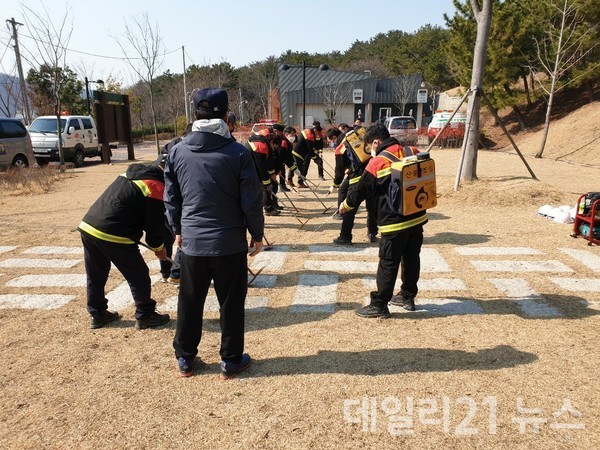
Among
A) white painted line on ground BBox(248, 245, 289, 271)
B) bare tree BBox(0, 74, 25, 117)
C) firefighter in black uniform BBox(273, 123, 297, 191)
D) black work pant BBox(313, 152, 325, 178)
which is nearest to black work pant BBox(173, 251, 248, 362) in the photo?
white painted line on ground BBox(248, 245, 289, 271)

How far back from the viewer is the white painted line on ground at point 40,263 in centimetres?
546

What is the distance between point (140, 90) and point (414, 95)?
24.8 metres

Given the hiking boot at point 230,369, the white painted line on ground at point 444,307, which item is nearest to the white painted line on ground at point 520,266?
the white painted line on ground at point 444,307

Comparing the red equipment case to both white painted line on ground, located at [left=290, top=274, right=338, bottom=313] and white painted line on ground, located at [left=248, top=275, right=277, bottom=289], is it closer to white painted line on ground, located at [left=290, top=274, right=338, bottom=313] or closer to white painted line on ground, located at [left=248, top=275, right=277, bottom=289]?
white painted line on ground, located at [left=290, top=274, right=338, bottom=313]

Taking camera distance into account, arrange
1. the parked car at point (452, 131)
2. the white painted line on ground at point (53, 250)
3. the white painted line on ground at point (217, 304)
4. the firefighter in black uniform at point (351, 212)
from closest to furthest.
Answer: the white painted line on ground at point (217, 304) < the white painted line on ground at point (53, 250) < the firefighter in black uniform at point (351, 212) < the parked car at point (452, 131)

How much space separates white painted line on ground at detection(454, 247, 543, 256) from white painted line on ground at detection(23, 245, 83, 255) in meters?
5.21

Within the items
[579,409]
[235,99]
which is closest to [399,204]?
[579,409]

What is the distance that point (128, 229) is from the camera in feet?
11.8

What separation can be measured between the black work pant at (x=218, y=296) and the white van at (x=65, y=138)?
15.2 m

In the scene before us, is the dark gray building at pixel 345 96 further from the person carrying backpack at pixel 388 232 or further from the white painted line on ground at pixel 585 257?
the person carrying backpack at pixel 388 232

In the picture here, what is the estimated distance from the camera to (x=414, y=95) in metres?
37.4

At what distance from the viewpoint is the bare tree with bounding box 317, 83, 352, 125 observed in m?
36.3

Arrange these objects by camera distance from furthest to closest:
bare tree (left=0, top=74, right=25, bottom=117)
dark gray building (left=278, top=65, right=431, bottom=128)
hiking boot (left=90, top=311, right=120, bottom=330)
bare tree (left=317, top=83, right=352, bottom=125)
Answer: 1. dark gray building (left=278, top=65, right=431, bottom=128)
2. bare tree (left=317, top=83, right=352, bottom=125)
3. bare tree (left=0, top=74, right=25, bottom=117)
4. hiking boot (left=90, top=311, right=120, bottom=330)

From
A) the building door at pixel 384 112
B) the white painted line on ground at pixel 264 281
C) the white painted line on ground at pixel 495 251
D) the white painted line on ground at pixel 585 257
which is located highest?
the building door at pixel 384 112
